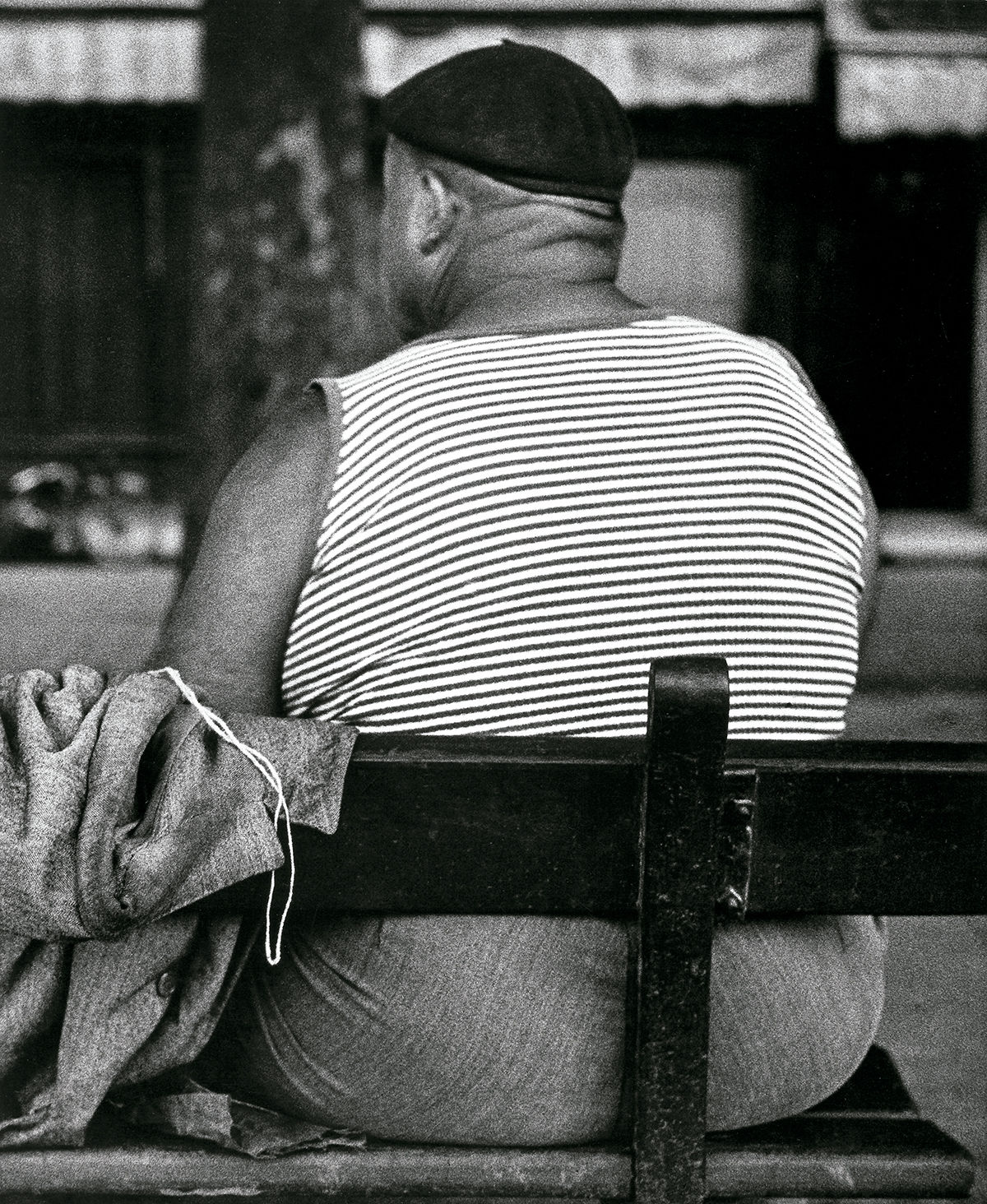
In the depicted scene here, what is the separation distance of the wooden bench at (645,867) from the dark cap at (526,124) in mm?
793

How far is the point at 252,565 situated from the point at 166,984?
1.49 ft

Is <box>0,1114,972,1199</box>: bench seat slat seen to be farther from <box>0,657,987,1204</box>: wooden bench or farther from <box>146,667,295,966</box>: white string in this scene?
<box>146,667,295,966</box>: white string

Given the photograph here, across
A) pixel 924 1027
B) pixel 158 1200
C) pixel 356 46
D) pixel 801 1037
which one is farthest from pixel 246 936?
pixel 356 46

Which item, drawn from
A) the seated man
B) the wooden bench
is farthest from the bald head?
the wooden bench

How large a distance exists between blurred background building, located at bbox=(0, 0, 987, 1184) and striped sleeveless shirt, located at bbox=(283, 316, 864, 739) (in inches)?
220

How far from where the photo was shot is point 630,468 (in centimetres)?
190

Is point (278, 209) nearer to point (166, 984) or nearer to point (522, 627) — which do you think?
point (522, 627)

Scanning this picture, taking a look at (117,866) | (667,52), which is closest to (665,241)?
(667,52)

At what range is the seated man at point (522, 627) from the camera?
1.79m

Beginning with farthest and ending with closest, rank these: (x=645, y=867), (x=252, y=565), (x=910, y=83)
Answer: (x=910, y=83), (x=252, y=565), (x=645, y=867)

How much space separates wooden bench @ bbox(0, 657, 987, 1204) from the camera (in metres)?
1.68

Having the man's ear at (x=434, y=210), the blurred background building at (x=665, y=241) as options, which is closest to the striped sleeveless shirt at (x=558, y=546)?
the man's ear at (x=434, y=210)

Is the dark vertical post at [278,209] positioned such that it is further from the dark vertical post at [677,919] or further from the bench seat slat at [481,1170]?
the dark vertical post at [677,919]

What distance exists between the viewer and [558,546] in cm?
187
